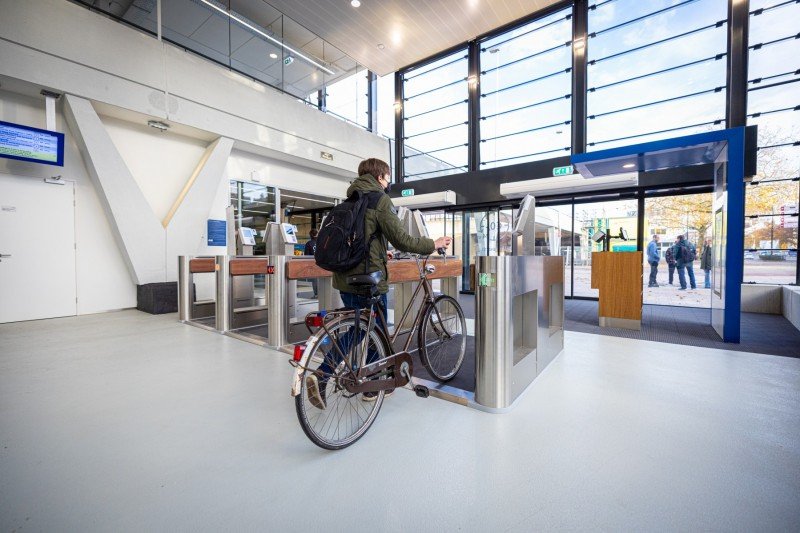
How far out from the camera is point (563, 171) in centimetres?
732

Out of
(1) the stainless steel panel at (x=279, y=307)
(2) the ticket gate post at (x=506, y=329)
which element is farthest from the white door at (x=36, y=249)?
(2) the ticket gate post at (x=506, y=329)

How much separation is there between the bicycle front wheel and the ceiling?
6.94 meters

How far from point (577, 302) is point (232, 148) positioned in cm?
781

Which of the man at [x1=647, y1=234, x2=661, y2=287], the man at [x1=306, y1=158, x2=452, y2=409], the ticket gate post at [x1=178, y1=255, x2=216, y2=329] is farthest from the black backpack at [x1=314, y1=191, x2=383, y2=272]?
the man at [x1=647, y1=234, x2=661, y2=287]

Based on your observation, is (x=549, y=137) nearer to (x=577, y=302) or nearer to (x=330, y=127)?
(x=577, y=302)

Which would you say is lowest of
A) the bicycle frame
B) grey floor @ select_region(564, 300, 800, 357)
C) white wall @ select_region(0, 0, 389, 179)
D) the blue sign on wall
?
grey floor @ select_region(564, 300, 800, 357)

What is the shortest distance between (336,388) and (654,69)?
8.20 metres

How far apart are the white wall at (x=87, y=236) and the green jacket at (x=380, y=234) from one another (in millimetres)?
6007

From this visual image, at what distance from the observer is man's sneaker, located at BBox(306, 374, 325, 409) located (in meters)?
1.80

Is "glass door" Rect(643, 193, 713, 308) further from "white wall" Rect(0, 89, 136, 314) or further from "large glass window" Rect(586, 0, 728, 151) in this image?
"white wall" Rect(0, 89, 136, 314)

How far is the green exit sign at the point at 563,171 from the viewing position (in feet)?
23.7

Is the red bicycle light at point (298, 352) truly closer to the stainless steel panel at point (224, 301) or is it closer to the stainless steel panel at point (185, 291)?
the stainless steel panel at point (224, 301)

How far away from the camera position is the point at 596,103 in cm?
719

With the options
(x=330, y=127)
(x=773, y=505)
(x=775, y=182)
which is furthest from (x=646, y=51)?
(x=773, y=505)
